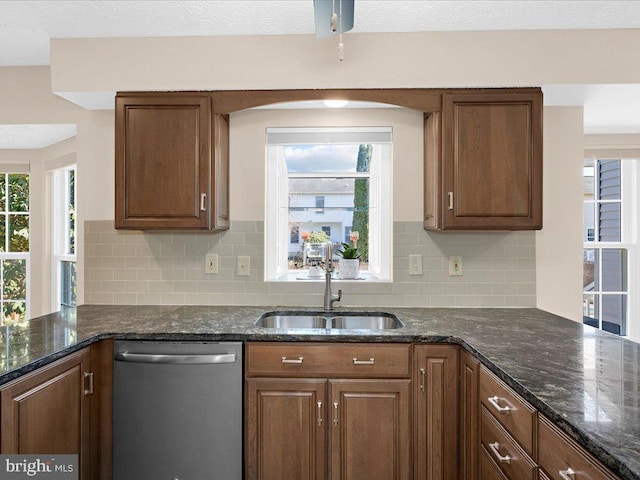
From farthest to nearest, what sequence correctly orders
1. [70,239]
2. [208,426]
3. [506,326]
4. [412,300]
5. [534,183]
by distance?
[70,239], [412,300], [534,183], [506,326], [208,426]

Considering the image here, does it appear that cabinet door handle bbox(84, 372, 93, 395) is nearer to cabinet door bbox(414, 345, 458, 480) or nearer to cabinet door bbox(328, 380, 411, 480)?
cabinet door bbox(328, 380, 411, 480)

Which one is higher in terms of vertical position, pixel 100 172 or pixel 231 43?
pixel 231 43

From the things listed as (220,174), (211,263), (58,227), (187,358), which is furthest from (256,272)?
(58,227)

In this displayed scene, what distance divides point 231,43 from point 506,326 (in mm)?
2041

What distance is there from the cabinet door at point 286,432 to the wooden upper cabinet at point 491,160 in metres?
1.14

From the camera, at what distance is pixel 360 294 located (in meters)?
2.59

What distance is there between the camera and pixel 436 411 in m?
1.91

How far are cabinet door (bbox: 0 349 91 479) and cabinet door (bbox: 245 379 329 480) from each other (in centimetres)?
70

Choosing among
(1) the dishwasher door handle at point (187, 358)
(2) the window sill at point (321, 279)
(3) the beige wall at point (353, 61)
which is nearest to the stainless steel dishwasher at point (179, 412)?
(1) the dishwasher door handle at point (187, 358)

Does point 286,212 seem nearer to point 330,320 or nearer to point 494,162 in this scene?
point 330,320

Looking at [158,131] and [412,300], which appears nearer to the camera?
[158,131]

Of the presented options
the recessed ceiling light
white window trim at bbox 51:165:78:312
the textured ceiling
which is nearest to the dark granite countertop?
white window trim at bbox 51:165:78:312

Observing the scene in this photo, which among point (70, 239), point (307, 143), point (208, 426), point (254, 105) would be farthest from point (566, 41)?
point (70, 239)

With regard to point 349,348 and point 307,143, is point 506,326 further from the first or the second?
point 307,143
